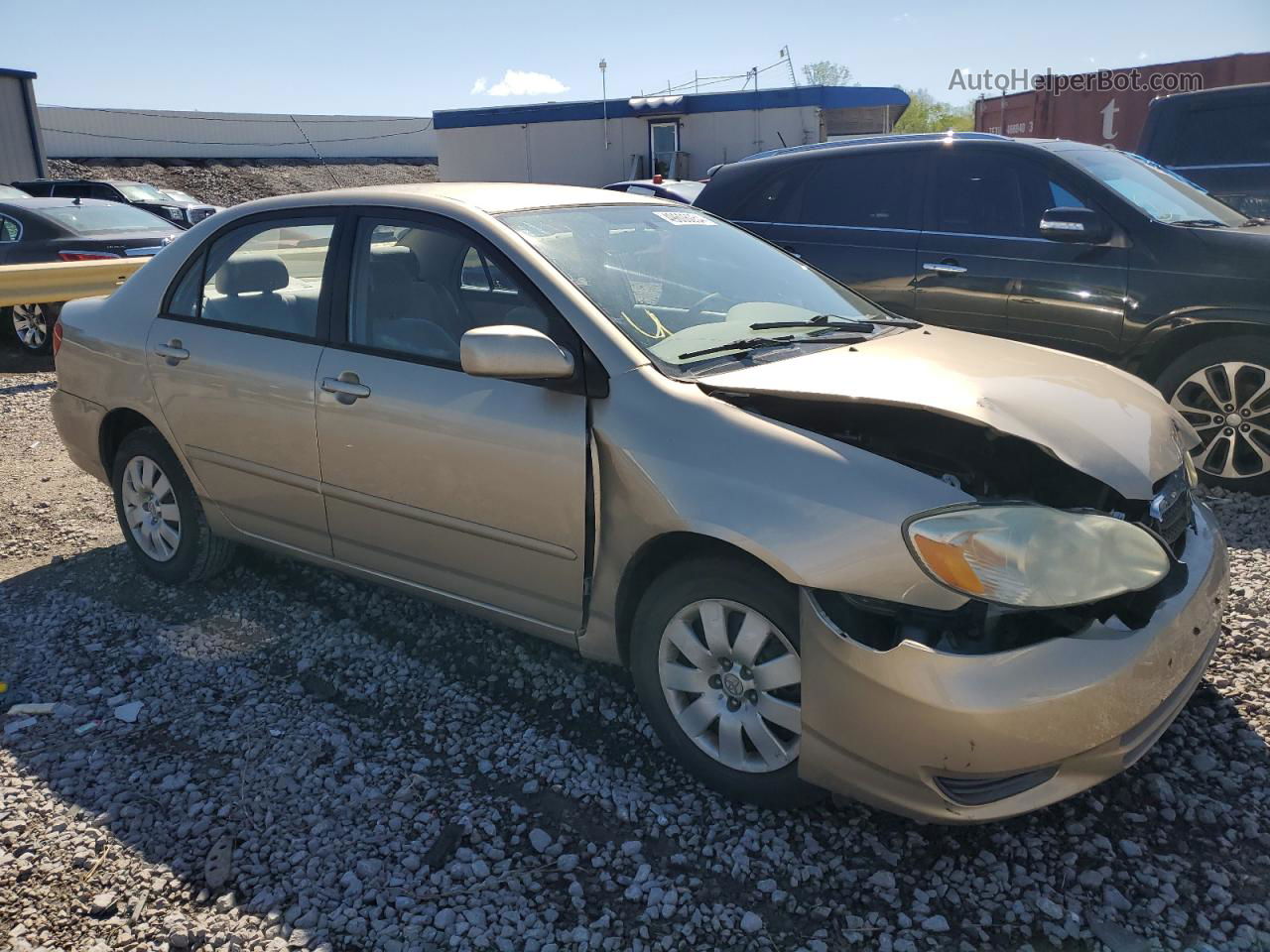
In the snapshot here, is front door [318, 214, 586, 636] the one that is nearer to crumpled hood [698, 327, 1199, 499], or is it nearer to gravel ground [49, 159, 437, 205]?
crumpled hood [698, 327, 1199, 499]

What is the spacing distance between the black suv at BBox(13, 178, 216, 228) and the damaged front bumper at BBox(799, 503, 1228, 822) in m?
17.2

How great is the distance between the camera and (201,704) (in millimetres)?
3621

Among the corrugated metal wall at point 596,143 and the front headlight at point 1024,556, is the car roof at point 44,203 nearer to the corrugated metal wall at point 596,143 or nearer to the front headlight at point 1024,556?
the front headlight at point 1024,556

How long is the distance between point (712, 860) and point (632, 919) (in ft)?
0.99

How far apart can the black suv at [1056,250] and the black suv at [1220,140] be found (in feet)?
7.73

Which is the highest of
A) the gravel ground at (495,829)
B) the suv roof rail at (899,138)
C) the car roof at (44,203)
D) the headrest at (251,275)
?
the suv roof rail at (899,138)

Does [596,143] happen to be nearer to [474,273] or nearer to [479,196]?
[479,196]

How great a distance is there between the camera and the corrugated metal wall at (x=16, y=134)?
23.6m

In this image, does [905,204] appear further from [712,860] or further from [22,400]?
[22,400]

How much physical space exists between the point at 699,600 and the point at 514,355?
35.5 inches

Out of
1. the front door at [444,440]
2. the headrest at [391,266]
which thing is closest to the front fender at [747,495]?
the front door at [444,440]

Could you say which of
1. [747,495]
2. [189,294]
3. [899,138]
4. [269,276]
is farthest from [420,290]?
[899,138]

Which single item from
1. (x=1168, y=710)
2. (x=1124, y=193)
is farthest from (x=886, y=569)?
(x=1124, y=193)

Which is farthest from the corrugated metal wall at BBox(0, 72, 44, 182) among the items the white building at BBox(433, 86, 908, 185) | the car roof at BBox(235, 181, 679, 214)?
the car roof at BBox(235, 181, 679, 214)
